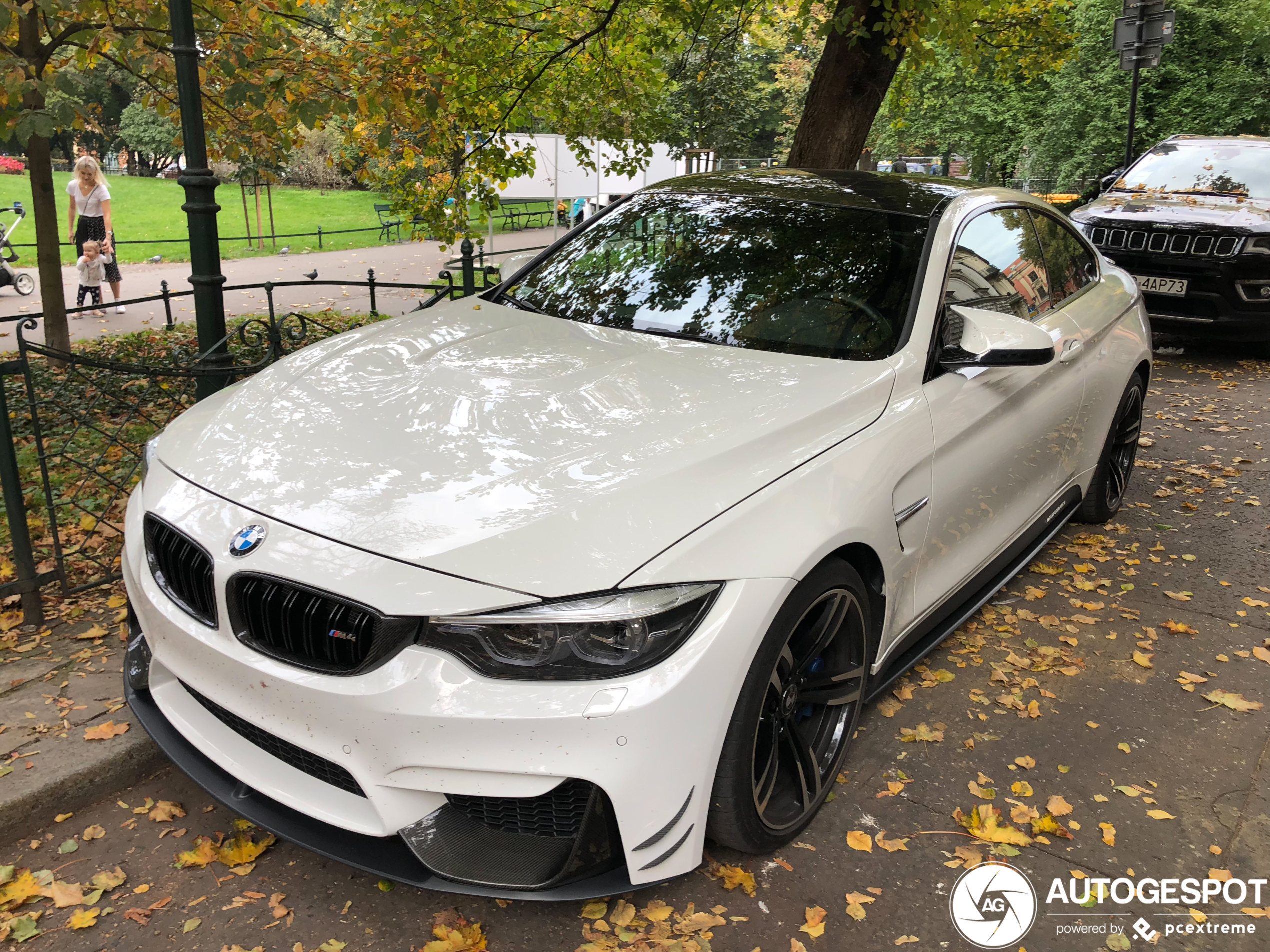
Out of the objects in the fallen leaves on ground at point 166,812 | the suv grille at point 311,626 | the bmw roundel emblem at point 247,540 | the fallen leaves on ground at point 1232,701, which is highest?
the bmw roundel emblem at point 247,540

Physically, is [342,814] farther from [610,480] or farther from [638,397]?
[638,397]

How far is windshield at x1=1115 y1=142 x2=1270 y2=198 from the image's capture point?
29.8 feet

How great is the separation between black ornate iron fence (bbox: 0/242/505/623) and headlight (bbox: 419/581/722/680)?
7.02 feet

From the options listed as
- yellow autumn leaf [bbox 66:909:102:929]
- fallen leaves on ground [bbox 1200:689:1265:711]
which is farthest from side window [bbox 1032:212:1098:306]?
yellow autumn leaf [bbox 66:909:102:929]

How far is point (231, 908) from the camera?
98.5 inches

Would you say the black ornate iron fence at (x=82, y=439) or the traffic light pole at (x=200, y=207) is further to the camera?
the traffic light pole at (x=200, y=207)

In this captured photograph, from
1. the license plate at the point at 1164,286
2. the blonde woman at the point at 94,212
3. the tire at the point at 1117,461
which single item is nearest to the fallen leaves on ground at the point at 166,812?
the tire at the point at 1117,461

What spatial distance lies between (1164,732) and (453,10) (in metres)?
6.63

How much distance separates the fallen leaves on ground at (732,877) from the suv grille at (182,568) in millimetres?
1432

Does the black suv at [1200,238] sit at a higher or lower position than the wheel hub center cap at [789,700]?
higher

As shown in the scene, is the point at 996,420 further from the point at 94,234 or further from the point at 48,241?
the point at 94,234

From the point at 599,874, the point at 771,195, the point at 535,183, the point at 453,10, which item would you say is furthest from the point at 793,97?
the point at 599,874

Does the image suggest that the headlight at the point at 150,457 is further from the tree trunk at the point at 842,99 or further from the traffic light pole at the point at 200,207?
the tree trunk at the point at 842,99

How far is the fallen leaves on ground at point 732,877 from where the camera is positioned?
2.59 metres
